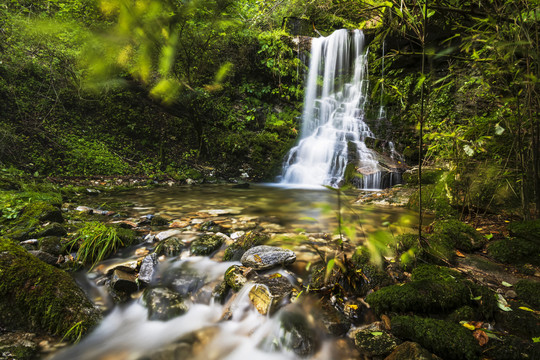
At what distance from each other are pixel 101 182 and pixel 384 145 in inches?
372

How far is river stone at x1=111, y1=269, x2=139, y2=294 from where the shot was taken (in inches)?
83.2

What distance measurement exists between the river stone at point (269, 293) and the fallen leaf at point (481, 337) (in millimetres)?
1199

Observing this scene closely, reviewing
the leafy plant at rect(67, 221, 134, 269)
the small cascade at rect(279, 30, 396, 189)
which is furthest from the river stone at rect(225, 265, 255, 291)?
the small cascade at rect(279, 30, 396, 189)

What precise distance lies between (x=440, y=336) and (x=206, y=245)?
2.27 m

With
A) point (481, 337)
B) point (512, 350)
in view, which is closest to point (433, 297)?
point (481, 337)

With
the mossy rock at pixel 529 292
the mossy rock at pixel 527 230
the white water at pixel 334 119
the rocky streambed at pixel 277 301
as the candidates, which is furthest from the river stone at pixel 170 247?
the white water at pixel 334 119

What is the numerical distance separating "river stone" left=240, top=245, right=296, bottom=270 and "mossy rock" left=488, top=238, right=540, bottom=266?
2010 millimetres

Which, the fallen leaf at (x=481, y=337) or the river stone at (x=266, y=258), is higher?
the river stone at (x=266, y=258)

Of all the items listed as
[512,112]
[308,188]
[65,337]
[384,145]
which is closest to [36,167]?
[65,337]

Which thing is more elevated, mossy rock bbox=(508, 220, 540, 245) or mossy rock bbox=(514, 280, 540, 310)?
mossy rock bbox=(508, 220, 540, 245)

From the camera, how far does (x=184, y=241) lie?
2973 mm

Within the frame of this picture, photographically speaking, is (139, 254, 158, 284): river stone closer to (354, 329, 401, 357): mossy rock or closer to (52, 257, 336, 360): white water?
(52, 257, 336, 360): white water

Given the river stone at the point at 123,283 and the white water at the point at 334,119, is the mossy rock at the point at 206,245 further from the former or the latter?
the white water at the point at 334,119

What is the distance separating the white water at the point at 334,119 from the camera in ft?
27.4
